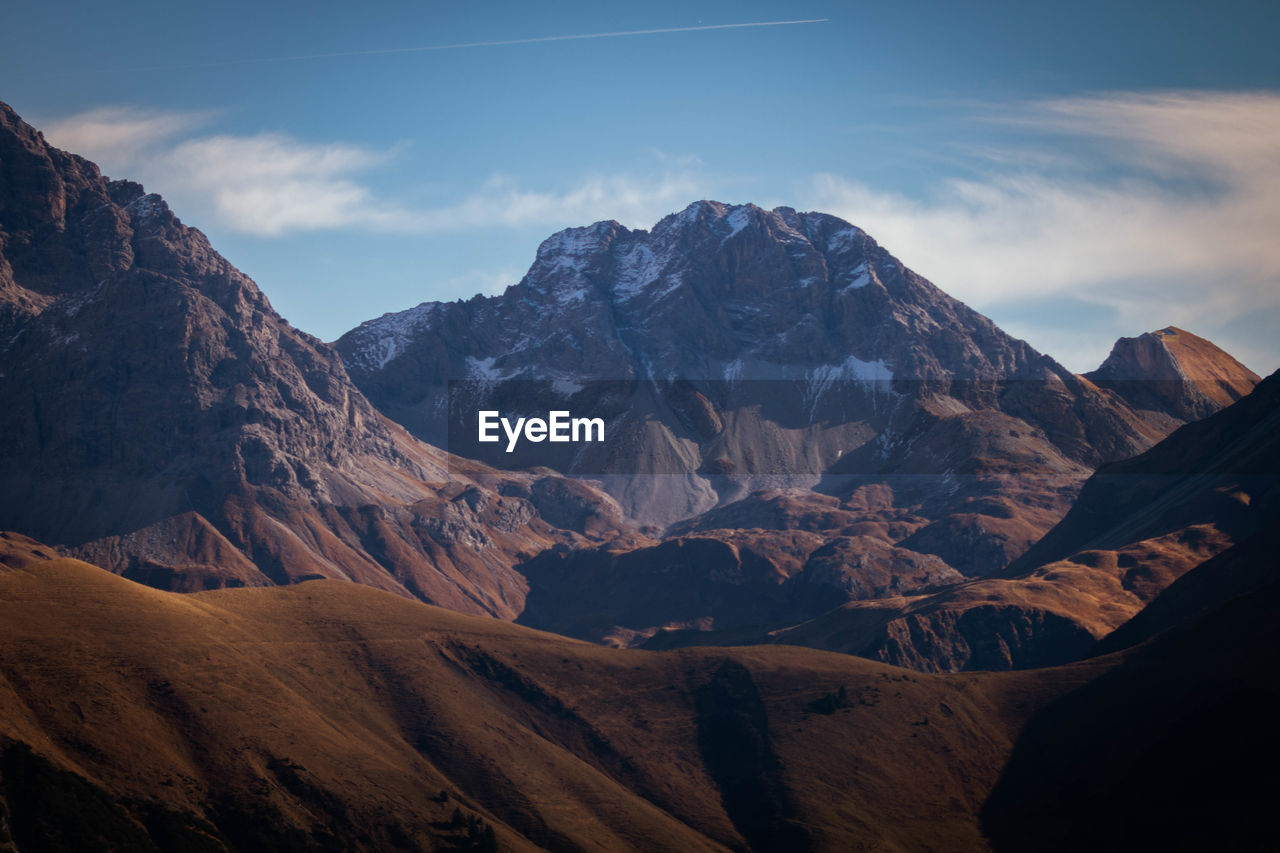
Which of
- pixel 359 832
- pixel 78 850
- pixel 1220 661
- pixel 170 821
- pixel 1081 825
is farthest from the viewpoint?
pixel 1220 661

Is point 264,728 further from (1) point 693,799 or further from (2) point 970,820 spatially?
(2) point 970,820

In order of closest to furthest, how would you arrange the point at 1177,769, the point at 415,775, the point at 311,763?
the point at 1177,769 → the point at 311,763 → the point at 415,775

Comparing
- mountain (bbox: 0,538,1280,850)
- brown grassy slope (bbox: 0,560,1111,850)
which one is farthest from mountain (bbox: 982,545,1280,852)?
brown grassy slope (bbox: 0,560,1111,850)

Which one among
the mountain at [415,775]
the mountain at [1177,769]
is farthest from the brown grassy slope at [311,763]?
the mountain at [1177,769]

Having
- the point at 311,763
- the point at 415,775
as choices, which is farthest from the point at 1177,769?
the point at 311,763

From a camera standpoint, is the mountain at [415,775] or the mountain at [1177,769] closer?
the mountain at [415,775]

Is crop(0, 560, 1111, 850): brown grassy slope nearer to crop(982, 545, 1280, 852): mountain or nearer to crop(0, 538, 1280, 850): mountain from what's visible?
crop(0, 538, 1280, 850): mountain

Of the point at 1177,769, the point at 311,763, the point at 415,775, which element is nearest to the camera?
the point at 1177,769

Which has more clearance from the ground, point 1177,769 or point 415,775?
point 1177,769

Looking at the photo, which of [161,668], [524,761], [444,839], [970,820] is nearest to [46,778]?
[161,668]

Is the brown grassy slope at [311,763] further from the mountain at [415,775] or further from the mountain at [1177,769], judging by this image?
the mountain at [1177,769]

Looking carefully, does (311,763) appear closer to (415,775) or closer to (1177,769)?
(415,775)
